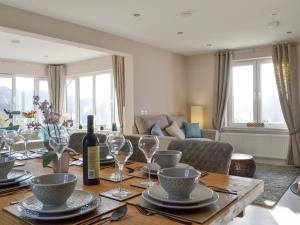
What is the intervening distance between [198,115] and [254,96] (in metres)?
1.30

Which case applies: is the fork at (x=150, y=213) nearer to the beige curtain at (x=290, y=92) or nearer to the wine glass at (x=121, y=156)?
the wine glass at (x=121, y=156)

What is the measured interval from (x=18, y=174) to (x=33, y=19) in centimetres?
287

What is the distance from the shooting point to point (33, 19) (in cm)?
362

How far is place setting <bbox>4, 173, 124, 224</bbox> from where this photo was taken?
0.85 meters

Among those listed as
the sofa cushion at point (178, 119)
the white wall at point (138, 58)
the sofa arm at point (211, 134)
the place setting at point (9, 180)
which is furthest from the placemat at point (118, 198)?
the sofa arm at point (211, 134)

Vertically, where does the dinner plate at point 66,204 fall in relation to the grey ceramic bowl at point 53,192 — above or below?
below

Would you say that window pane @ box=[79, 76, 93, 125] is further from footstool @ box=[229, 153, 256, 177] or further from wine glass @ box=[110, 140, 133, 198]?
wine glass @ box=[110, 140, 133, 198]

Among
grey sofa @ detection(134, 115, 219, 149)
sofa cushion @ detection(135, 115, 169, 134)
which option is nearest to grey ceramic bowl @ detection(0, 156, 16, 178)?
grey sofa @ detection(134, 115, 219, 149)

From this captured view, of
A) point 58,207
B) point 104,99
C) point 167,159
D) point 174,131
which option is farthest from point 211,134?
point 58,207

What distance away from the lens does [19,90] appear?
746cm

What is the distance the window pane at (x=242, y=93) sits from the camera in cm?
605

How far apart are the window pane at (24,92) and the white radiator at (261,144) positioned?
5.42 meters

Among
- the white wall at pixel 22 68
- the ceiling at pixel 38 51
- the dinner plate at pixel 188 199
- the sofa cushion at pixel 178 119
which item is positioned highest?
the ceiling at pixel 38 51

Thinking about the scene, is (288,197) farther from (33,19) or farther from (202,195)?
(33,19)
